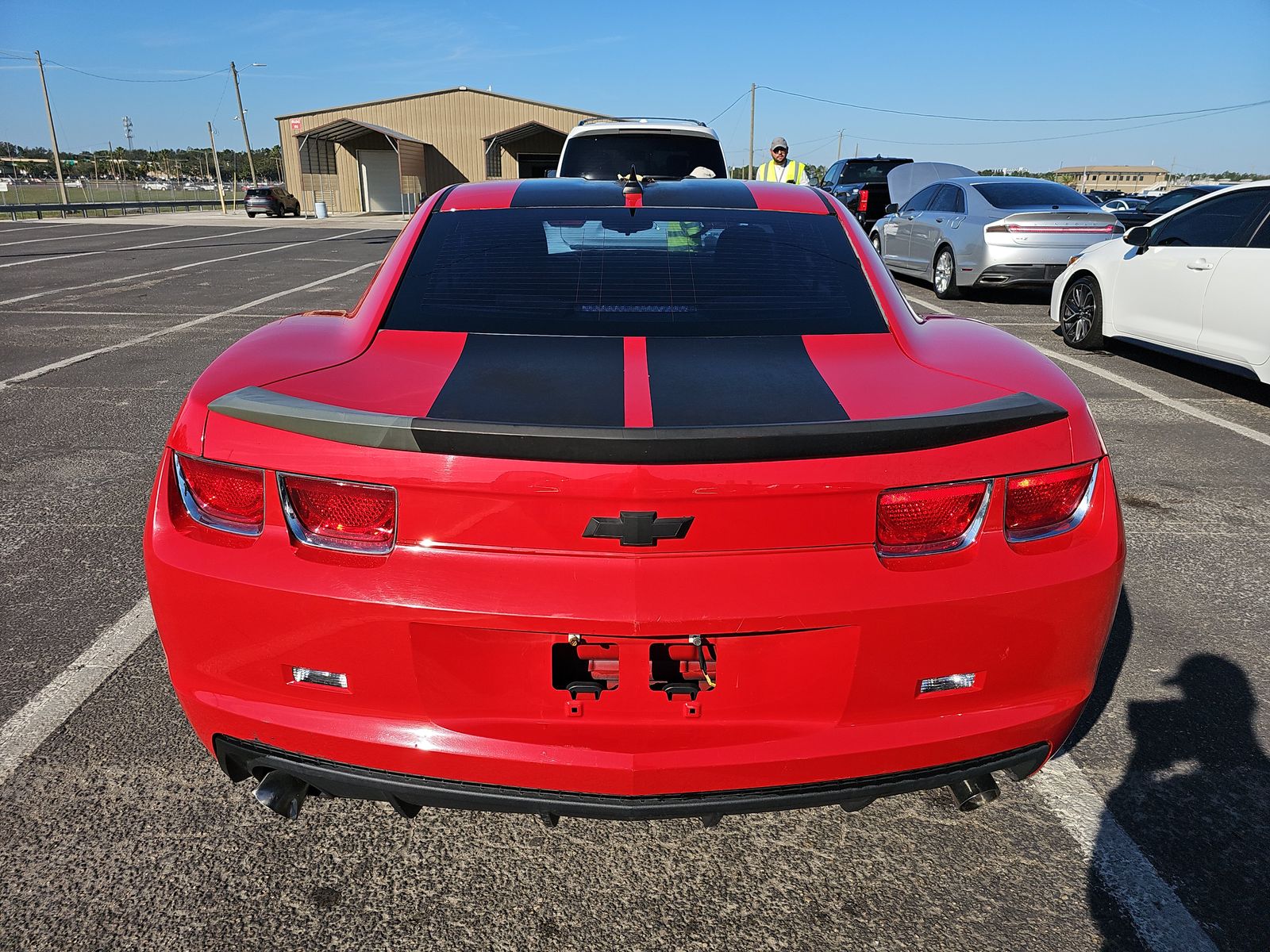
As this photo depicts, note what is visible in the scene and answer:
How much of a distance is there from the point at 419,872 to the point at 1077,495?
66.6 inches

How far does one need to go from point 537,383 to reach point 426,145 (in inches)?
1902

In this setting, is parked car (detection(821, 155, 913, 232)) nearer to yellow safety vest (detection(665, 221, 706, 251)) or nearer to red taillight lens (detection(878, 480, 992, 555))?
yellow safety vest (detection(665, 221, 706, 251))

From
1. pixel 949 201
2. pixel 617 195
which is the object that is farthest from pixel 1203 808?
pixel 949 201

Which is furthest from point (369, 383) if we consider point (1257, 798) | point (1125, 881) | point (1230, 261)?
point (1230, 261)

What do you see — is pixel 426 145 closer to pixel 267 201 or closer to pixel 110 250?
pixel 267 201

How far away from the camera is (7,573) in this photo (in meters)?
3.50

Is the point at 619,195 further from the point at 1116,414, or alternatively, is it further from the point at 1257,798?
the point at 1116,414

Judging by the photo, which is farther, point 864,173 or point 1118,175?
point 1118,175

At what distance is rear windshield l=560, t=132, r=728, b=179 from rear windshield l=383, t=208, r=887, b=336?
7717 millimetres

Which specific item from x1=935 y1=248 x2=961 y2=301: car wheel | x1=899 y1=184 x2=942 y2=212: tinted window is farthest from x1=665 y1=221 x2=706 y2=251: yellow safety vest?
x1=899 y1=184 x2=942 y2=212: tinted window

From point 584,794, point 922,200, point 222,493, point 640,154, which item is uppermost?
point 640,154

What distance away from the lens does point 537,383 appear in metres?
1.80

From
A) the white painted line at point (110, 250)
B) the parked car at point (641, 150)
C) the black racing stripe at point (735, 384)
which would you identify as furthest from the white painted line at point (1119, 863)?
the white painted line at point (110, 250)

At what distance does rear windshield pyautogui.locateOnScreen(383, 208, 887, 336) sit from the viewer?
2203mm
